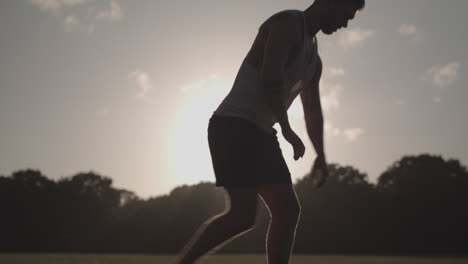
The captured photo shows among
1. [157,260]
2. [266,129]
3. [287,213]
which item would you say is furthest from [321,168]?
[157,260]

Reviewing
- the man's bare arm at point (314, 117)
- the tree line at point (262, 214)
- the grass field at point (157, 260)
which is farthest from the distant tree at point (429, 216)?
the man's bare arm at point (314, 117)

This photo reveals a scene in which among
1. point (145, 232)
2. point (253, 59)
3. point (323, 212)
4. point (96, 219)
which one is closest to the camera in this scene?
point (253, 59)

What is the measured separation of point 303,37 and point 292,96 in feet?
1.27

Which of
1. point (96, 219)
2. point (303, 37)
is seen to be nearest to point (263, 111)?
point (303, 37)

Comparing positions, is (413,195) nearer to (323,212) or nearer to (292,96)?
(323,212)

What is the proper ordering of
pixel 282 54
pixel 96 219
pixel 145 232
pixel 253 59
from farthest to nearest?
pixel 96 219 → pixel 145 232 → pixel 253 59 → pixel 282 54

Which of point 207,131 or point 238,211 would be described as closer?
point 238,211

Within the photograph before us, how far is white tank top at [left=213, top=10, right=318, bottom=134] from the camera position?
122 inches

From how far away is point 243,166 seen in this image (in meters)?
2.97

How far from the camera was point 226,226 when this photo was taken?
9.73 feet

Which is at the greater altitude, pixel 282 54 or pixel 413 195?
pixel 413 195

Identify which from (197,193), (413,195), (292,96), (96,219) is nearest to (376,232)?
(413,195)

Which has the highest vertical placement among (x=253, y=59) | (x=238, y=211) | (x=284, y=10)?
(x=284, y=10)

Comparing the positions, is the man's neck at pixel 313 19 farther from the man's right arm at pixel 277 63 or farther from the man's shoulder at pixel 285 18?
the man's right arm at pixel 277 63
